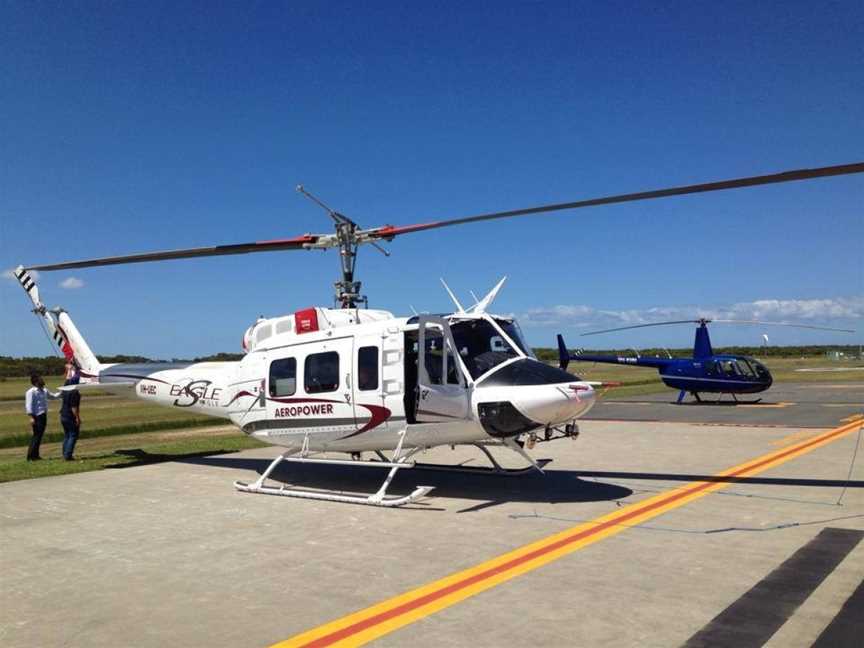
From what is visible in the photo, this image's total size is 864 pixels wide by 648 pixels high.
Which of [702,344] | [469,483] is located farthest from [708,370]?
[469,483]

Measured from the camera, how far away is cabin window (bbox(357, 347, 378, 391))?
10516 mm

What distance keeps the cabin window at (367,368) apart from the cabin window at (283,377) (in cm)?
142

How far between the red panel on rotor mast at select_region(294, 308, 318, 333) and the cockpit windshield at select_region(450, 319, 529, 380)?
269 centimetres

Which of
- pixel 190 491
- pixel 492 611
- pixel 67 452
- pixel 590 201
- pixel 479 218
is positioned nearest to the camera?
pixel 492 611

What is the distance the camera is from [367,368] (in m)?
10.6

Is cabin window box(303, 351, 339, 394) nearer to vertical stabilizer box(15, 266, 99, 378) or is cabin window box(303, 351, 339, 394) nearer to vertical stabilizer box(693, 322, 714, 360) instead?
vertical stabilizer box(15, 266, 99, 378)

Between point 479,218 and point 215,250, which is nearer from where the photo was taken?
point 479,218

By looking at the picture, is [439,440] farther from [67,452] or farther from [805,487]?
[67,452]

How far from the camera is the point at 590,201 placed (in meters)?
8.60

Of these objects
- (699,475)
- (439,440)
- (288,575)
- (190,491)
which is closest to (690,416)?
(699,475)

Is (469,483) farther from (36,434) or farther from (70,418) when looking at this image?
(36,434)

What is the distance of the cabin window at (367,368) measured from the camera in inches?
414

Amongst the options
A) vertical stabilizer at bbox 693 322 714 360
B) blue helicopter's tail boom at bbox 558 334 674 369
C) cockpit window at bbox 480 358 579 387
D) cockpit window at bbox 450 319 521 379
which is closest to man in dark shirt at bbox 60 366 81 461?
cockpit window at bbox 450 319 521 379

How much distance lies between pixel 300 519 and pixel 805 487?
301 inches
